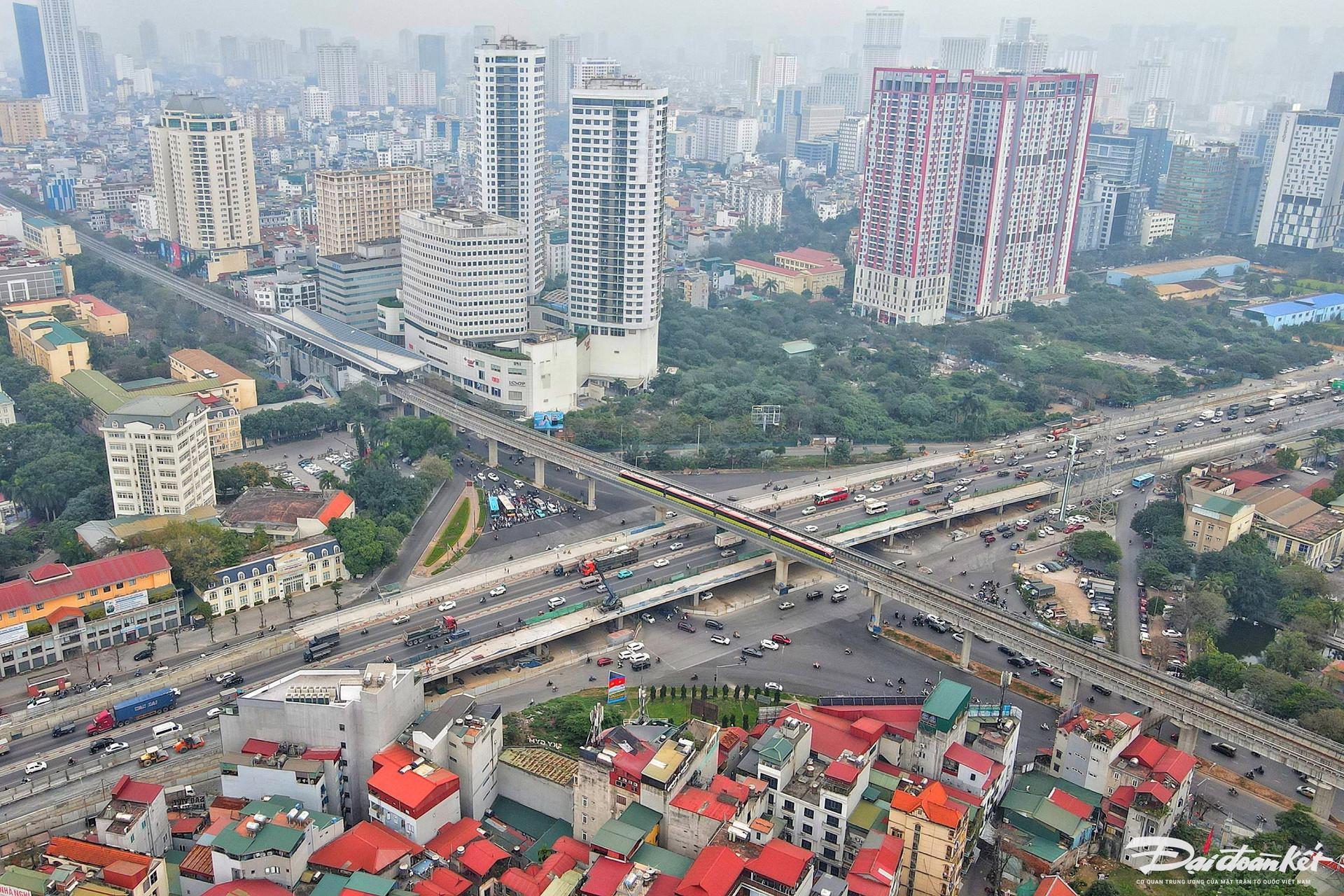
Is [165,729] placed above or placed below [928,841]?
below

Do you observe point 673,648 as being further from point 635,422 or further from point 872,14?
point 872,14

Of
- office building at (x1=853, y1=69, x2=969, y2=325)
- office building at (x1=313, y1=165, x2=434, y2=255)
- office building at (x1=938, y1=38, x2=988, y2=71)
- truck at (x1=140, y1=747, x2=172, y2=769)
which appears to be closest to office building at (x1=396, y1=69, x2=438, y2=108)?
office building at (x1=938, y1=38, x2=988, y2=71)

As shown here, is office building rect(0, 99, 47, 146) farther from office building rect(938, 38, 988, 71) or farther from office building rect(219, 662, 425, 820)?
office building rect(219, 662, 425, 820)

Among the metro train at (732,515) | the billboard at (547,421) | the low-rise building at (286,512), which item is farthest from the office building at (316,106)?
the metro train at (732,515)

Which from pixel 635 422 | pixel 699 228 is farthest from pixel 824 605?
pixel 699 228

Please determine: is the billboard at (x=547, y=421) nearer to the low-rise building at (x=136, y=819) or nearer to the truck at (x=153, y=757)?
the truck at (x=153, y=757)

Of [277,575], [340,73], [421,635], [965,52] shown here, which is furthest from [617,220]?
[340,73]

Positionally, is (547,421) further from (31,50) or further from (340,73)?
(340,73)
